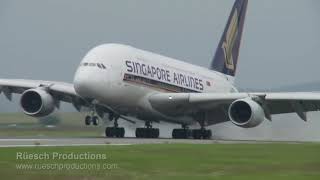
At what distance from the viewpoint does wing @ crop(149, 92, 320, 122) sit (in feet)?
149

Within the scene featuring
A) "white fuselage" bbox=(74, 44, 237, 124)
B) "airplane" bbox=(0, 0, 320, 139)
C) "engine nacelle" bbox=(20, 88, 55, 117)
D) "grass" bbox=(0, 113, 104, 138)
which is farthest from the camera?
"grass" bbox=(0, 113, 104, 138)

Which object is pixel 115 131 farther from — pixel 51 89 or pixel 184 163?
pixel 184 163

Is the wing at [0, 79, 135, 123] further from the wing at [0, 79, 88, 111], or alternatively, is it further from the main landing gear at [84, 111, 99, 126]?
the main landing gear at [84, 111, 99, 126]

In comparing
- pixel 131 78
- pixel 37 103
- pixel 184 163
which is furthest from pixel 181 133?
pixel 184 163

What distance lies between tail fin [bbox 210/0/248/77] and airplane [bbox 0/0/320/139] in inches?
198

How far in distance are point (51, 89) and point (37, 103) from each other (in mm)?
1088

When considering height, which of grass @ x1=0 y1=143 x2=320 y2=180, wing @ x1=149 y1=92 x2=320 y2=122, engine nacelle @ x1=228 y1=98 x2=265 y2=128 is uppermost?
wing @ x1=149 y1=92 x2=320 y2=122

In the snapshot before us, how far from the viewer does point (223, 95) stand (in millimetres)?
47062

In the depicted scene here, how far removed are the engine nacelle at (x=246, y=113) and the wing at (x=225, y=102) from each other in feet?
1.66

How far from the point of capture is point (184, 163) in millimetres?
23938

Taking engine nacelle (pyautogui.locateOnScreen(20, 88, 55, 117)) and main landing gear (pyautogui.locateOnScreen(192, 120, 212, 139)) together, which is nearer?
engine nacelle (pyautogui.locateOnScreen(20, 88, 55, 117))

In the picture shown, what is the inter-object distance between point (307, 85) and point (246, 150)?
2425cm

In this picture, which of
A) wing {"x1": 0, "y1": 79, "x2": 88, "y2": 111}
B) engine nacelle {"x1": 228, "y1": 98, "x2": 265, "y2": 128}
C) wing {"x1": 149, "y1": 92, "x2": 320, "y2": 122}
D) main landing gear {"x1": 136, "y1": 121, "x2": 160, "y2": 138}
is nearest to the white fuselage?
main landing gear {"x1": 136, "y1": 121, "x2": 160, "y2": 138}

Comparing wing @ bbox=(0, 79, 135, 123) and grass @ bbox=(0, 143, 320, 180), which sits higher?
wing @ bbox=(0, 79, 135, 123)
